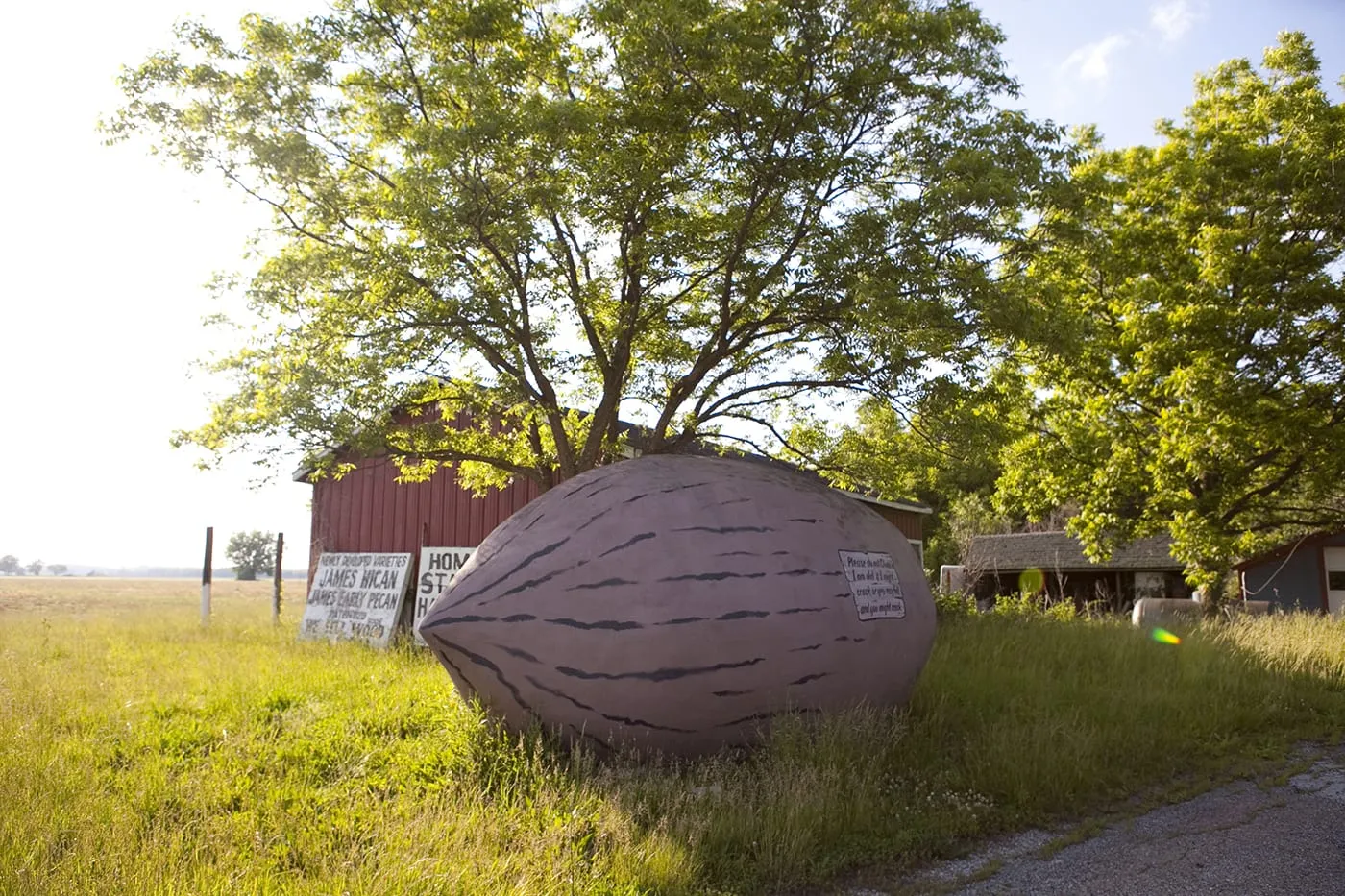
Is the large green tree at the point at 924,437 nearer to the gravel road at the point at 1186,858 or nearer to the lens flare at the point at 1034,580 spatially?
the gravel road at the point at 1186,858

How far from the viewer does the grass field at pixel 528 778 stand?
4.16 m

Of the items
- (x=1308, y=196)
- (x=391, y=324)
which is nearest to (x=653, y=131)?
(x=391, y=324)

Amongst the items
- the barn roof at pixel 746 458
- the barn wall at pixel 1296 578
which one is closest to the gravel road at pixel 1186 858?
the barn roof at pixel 746 458

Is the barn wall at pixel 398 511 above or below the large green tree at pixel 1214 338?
below

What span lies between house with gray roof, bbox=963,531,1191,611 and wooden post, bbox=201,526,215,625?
70.6ft

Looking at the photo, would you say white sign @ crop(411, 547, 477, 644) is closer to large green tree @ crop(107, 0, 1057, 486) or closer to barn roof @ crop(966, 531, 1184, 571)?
large green tree @ crop(107, 0, 1057, 486)

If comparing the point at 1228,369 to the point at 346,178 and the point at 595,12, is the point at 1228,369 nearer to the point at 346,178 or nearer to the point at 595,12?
the point at 595,12

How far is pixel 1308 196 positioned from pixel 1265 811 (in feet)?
48.5

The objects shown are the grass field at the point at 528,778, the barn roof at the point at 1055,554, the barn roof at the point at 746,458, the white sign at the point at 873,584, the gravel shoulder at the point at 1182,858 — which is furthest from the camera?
Result: the barn roof at the point at 1055,554

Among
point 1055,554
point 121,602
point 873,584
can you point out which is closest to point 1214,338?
point 873,584

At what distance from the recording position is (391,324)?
9414 millimetres

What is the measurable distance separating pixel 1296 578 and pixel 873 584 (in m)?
25.7

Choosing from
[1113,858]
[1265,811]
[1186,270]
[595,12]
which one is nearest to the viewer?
[1113,858]

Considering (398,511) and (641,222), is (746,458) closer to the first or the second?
(641,222)
